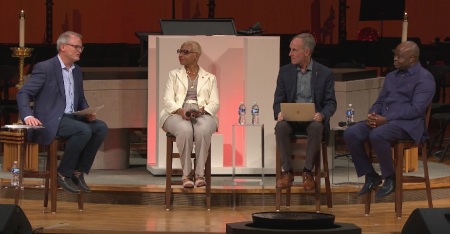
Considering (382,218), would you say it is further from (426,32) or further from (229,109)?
(426,32)

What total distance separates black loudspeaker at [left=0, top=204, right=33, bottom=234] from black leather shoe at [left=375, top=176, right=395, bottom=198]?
105 inches

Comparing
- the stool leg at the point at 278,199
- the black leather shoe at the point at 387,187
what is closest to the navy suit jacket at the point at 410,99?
the black leather shoe at the point at 387,187

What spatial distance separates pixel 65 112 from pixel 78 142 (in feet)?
0.83

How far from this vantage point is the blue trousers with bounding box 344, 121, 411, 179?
303 inches

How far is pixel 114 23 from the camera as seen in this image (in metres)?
15.9

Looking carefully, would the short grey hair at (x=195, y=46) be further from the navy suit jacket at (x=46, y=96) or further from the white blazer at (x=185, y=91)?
the navy suit jacket at (x=46, y=96)

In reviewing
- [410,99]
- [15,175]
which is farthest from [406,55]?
[15,175]

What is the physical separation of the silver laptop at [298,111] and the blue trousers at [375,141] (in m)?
0.27

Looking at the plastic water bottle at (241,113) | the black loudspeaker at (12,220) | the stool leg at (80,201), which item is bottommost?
the stool leg at (80,201)

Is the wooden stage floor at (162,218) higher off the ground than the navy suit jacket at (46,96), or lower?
lower

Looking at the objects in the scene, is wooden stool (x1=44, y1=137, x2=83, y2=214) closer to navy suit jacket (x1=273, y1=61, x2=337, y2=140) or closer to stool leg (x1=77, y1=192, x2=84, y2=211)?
stool leg (x1=77, y1=192, x2=84, y2=211)

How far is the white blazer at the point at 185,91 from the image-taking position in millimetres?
8266

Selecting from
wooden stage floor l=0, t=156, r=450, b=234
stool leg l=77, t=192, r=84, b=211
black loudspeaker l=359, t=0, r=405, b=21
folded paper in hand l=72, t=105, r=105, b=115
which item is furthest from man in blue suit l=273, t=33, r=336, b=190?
black loudspeaker l=359, t=0, r=405, b=21

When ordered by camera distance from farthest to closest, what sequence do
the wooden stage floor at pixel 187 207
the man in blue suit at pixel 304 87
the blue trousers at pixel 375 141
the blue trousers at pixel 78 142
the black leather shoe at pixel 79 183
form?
the man in blue suit at pixel 304 87 → the black leather shoe at pixel 79 183 → the blue trousers at pixel 78 142 → the blue trousers at pixel 375 141 → the wooden stage floor at pixel 187 207
